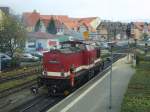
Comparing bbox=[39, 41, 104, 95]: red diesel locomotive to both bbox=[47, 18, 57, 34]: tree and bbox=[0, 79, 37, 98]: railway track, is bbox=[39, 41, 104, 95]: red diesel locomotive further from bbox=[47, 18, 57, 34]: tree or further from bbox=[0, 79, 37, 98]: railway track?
bbox=[47, 18, 57, 34]: tree

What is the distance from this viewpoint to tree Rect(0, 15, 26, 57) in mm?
55156

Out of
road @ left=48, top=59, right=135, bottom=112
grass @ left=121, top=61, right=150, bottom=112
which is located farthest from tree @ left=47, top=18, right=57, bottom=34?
grass @ left=121, top=61, right=150, bottom=112

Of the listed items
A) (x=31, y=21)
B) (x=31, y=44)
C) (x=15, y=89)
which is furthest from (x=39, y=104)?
(x=31, y=21)

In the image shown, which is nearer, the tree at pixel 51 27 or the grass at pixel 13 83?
the grass at pixel 13 83

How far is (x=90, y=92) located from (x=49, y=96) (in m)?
2.90

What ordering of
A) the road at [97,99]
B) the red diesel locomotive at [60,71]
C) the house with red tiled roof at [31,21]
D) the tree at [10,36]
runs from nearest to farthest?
the road at [97,99] → the red diesel locomotive at [60,71] → the tree at [10,36] → the house with red tiled roof at [31,21]

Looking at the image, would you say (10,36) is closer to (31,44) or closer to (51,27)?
(31,44)

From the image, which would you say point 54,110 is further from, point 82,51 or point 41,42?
point 41,42

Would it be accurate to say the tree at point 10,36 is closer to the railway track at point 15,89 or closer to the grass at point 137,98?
the railway track at point 15,89

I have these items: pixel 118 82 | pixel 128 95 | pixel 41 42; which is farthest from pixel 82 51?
pixel 41 42

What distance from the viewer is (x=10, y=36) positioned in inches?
2199

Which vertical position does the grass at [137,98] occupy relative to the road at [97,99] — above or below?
above

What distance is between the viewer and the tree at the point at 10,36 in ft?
181

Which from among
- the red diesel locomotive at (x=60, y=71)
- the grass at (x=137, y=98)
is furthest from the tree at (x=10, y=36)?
the grass at (x=137, y=98)
